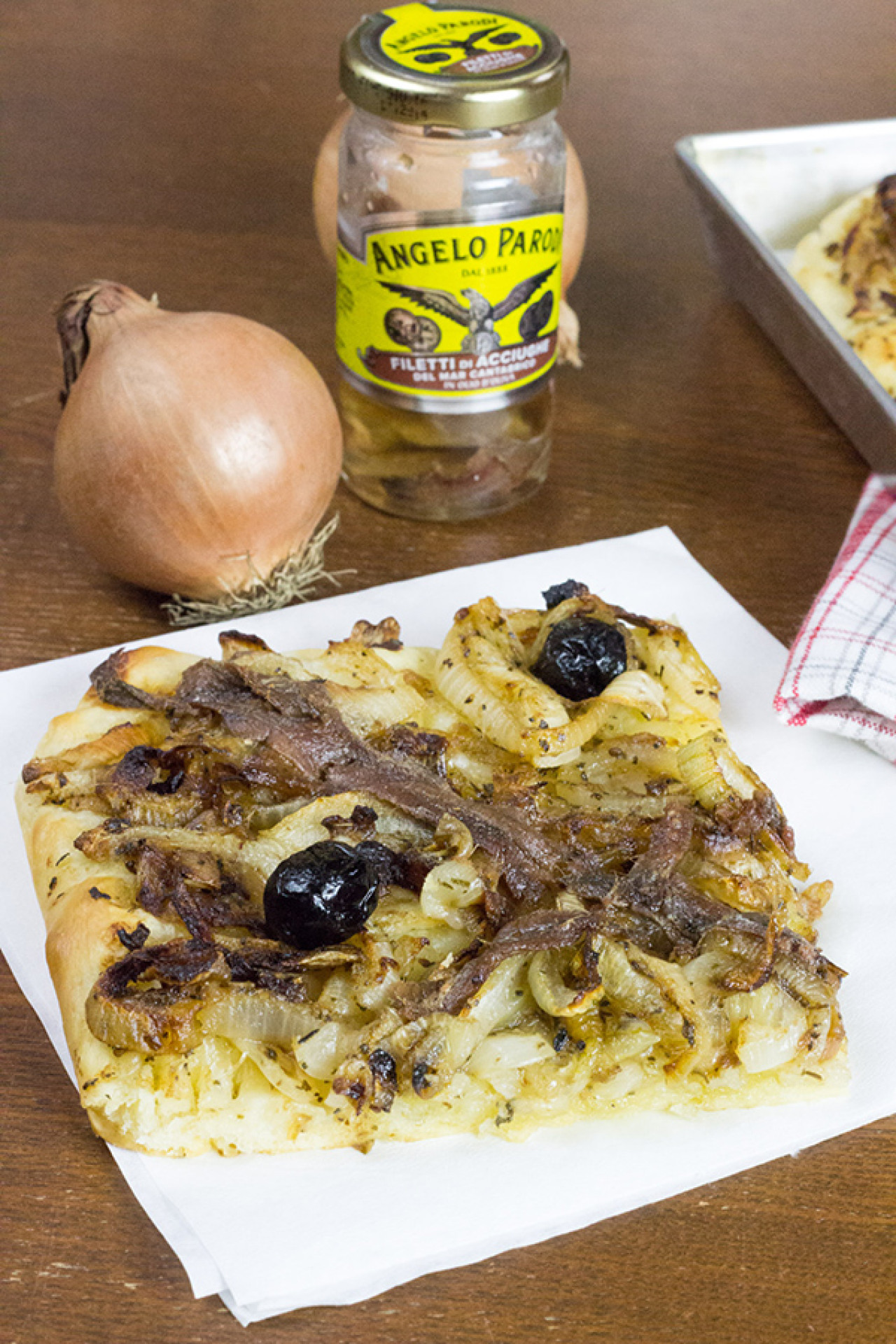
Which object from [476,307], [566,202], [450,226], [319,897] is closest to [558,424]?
[566,202]

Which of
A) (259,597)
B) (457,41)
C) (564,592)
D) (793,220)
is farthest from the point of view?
(793,220)

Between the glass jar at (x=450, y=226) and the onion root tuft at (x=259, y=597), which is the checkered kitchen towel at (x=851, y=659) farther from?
the onion root tuft at (x=259, y=597)

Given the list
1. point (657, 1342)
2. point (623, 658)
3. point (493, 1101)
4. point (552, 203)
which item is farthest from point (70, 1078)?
point (552, 203)

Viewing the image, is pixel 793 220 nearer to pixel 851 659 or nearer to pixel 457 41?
pixel 457 41

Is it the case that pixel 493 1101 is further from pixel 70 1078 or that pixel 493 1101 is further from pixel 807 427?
pixel 807 427

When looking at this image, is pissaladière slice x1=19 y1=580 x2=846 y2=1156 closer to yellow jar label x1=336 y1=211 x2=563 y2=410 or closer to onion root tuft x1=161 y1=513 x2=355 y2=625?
onion root tuft x1=161 y1=513 x2=355 y2=625

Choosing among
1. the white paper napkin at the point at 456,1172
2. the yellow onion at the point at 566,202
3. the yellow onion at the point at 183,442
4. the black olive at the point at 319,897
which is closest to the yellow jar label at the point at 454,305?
the yellow onion at the point at 183,442

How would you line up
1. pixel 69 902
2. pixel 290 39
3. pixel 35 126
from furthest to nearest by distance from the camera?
pixel 290 39
pixel 35 126
pixel 69 902
